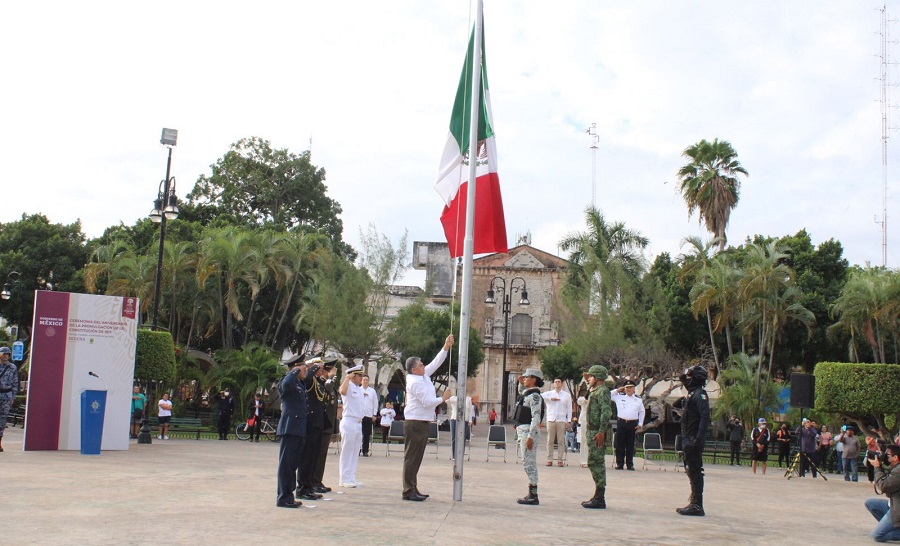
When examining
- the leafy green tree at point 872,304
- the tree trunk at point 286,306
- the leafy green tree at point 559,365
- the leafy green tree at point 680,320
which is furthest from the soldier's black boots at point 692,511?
the leafy green tree at point 559,365

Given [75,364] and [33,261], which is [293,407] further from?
[33,261]

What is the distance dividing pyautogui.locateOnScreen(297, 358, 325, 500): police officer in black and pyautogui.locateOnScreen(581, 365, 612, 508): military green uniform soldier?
10.8 feet

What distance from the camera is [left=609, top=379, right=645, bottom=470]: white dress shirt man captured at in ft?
60.3

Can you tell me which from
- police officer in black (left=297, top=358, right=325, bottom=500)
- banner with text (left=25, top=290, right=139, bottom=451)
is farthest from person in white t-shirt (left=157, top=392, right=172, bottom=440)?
police officer in black (left=297, top=358, right=325, bottom=500)

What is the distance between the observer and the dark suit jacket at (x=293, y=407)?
384 inches

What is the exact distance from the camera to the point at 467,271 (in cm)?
1096

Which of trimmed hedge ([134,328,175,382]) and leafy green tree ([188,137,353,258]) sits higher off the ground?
leafy green tree ([188,137,353,258])

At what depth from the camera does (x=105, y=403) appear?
16.4 meters

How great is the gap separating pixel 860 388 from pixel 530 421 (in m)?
16.1

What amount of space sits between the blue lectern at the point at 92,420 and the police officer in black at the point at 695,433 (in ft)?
34.7

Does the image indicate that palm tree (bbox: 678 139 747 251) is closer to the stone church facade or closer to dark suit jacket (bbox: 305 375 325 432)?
the stone church facade

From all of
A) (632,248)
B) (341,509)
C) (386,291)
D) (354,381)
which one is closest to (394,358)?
(386,291)

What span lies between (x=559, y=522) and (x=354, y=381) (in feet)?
14.1

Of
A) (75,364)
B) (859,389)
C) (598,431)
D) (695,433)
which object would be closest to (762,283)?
(859,389)
